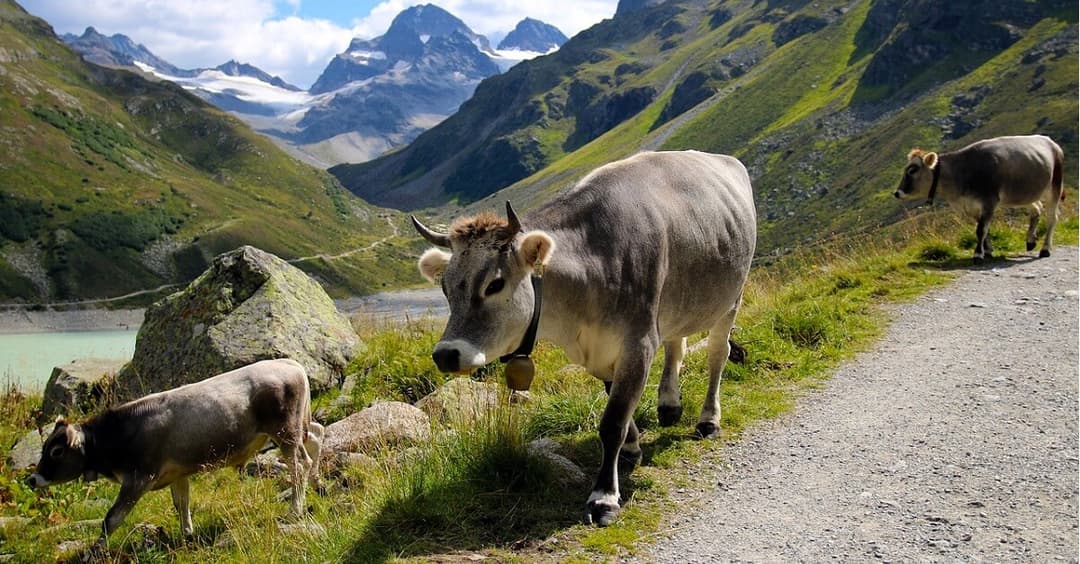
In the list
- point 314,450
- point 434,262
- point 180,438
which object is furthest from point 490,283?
point 180,438

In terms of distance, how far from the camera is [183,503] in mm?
8188

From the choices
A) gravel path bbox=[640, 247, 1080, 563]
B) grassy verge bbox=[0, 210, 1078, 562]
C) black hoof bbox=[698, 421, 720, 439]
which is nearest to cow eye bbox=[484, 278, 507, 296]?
grassy verge bbox=[0, 210, 1078, 562]

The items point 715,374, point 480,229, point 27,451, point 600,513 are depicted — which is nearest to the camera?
point 480,229

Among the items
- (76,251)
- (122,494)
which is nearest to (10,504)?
(122,494)

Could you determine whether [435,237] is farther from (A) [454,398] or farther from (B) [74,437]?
(B) [74,437]

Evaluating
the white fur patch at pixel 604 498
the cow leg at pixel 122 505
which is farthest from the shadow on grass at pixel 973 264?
the cow leg at pixel 122 505

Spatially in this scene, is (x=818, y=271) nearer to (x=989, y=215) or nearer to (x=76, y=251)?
(x=989, y=215)

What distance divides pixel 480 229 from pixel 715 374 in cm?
374

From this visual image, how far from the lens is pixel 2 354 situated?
75.6 meters

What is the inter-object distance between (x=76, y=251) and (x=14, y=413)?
631 feet

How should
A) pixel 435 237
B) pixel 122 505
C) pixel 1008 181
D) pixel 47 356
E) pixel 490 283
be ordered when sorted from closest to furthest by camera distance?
pixel 490 283 → pixel 435 237 → pixel 122 505 → pixel 1008 181 → pixel 47 356

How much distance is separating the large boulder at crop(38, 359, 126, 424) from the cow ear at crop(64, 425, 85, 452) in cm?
543

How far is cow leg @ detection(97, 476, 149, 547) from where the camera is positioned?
763cm

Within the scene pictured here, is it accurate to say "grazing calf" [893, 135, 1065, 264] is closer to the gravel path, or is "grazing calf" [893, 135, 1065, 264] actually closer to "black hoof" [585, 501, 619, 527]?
the gravel path
